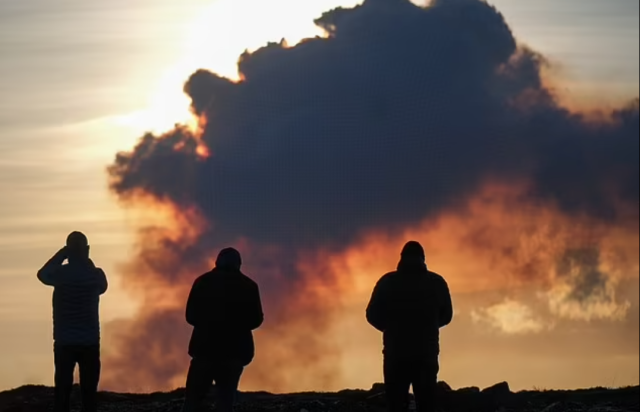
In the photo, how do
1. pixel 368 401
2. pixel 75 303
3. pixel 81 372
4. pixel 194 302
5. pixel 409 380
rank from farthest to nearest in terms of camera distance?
pixel 368 401, pixel 81 372, pixel 75 303, pixel 194 302, pixel 409 380

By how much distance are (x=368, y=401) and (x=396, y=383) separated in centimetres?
784

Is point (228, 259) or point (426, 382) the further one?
point (228, 259)

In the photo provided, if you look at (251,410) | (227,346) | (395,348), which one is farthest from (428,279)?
(251,410)

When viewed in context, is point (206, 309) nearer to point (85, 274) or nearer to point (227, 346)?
point (227, 346)

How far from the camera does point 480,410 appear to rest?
23.8 metres

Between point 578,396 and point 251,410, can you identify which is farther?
point 578,396

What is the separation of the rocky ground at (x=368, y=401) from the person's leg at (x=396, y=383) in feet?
20.1

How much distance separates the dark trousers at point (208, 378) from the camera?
1692 cm

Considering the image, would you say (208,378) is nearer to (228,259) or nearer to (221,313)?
(221,313)

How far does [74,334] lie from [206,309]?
1.78m

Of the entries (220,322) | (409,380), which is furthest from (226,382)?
(409,380)

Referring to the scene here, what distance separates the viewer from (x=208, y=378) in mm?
17000

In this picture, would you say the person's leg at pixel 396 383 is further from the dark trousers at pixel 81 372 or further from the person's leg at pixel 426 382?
the dark trousers at pixel 81 372

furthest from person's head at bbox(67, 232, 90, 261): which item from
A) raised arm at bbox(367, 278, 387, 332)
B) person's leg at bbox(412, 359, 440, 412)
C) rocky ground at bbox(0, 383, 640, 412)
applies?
rocky ground at bbox(0, 383, 640, 412)
